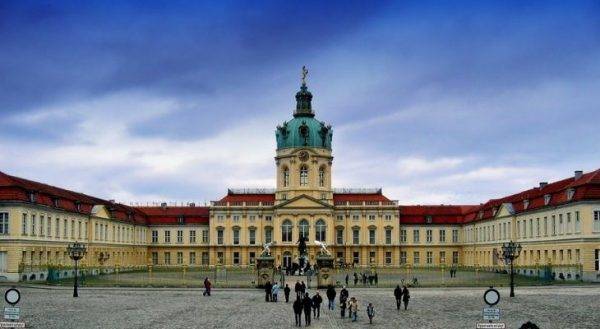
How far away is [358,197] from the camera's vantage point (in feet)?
467

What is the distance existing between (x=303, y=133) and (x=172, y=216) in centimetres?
2531

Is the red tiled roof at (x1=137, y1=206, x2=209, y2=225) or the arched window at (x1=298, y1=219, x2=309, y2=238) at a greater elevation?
the red tiled roof at (x1=137, y1=206, x2=209, y2=225)

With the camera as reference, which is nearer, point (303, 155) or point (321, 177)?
point (303, 155)

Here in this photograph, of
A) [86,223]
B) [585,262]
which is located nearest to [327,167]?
[86,223]

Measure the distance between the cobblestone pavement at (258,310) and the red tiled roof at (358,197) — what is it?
258 ft

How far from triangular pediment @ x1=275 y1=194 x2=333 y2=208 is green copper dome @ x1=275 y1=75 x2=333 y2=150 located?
9.06 metres

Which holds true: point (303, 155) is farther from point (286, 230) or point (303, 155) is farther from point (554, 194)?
point (554, 194)

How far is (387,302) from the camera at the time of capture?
51.3m

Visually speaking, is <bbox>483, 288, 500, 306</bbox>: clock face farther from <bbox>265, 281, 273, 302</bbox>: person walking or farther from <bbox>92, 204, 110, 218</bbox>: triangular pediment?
<bbox>92, 204, 110, 218</bbox>: triangular pediment

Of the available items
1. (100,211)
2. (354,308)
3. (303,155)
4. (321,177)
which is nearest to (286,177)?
(303,155)

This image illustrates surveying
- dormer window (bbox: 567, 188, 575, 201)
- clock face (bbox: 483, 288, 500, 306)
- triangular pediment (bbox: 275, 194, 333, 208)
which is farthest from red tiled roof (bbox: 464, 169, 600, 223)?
clock face (bbox: 483, 288, 500, 306)

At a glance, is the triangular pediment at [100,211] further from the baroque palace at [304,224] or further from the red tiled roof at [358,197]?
the red tiled roof at [358,197]

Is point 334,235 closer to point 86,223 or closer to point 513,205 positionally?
point 513,205

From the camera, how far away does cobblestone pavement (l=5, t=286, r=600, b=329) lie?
121 feet
